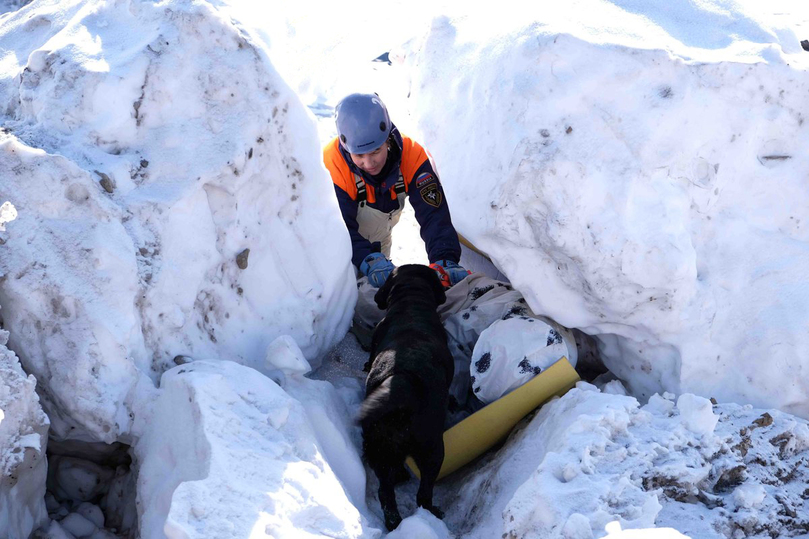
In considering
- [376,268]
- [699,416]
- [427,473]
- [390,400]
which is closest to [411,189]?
[376,268]

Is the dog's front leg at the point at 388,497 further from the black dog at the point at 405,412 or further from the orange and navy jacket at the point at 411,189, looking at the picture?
the orange and navy jacket at the point at 411,189

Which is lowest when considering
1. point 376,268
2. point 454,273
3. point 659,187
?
point 454,273

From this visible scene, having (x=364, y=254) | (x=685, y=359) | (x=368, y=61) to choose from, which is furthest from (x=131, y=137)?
(x=368, y=61)

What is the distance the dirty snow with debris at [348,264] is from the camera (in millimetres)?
2244

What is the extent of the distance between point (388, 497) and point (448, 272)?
1.59 metres

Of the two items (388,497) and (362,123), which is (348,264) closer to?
(362,123)

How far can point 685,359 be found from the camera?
294cm

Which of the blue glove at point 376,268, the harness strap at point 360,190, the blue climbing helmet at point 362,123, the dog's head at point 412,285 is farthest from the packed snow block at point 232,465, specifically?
the harness strap at point 360,190

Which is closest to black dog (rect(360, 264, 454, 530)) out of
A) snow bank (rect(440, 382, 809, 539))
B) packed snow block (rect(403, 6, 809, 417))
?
snow bank (rect(440, 382, 809, 539))

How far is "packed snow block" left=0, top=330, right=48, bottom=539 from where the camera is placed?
6.68 feet

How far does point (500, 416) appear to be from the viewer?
114 inches

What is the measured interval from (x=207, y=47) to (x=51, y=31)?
68cm

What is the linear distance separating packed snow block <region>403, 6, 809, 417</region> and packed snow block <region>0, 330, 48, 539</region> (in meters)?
1.93

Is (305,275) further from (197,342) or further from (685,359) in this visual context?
(685,359)
